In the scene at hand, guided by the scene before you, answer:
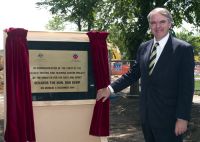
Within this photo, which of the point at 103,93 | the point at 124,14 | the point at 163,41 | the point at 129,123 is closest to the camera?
the point at 163,41

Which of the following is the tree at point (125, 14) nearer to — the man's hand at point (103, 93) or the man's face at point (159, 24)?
the man's hand at point (103, 93)

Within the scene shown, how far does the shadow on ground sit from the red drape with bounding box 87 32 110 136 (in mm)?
501

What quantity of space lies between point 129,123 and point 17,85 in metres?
6.04

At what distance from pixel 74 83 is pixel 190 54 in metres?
1.65

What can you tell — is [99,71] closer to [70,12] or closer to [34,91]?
[34,91]

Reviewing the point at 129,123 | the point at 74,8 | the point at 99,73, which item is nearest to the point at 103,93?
the point at 99,73

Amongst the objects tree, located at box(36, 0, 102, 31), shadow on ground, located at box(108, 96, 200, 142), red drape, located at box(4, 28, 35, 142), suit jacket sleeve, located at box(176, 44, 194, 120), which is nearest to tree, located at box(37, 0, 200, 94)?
tree, located at box(36, 0, 102, 31)

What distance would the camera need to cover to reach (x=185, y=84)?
12.7 feet

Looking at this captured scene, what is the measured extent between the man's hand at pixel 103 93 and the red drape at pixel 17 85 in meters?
0.91

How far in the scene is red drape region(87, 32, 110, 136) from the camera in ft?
16.1

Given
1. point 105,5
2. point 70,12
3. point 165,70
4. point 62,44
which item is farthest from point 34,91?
point 105,5

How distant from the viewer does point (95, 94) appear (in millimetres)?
5035

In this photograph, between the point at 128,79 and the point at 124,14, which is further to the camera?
the point at 124,14

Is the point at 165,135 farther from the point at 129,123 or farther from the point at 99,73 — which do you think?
the point at 129,123
